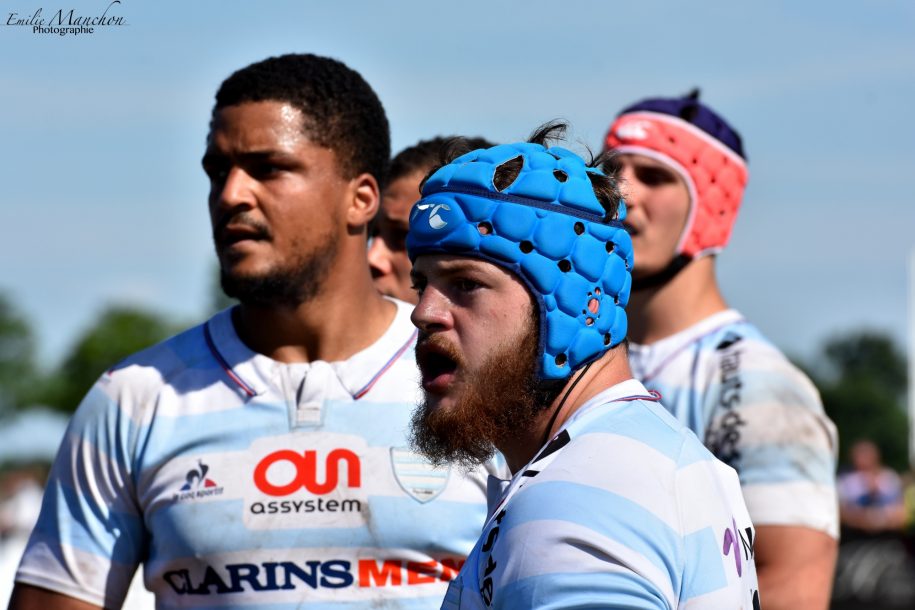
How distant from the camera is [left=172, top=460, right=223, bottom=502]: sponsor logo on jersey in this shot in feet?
14.8

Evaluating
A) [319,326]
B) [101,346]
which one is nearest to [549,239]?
[319,326]

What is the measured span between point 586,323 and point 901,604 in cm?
1373

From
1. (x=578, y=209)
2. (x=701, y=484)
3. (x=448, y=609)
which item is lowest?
(x=448, y=609)

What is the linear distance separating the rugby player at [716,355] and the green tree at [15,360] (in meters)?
108

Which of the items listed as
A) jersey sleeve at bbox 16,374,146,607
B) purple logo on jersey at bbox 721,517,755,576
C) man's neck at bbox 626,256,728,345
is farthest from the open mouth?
man's neck at bbox 626,256,728,345

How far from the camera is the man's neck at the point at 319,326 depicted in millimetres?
4820

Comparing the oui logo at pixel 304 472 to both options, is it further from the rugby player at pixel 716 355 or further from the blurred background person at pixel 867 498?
the blurred background person at pixel 867 498

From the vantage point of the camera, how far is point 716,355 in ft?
18.8

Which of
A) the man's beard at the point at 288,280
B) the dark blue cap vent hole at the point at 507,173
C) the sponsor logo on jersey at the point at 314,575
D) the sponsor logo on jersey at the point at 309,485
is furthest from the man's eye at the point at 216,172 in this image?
the dark blue cap vent hole at the point at 507,173

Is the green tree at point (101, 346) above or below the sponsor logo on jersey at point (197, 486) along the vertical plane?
above

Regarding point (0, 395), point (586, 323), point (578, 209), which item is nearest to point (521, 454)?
point (586, 323)

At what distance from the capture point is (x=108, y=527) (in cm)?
465

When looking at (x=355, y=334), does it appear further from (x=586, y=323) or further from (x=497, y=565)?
(x=497, y=565)

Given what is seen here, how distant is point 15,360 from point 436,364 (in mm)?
119165
